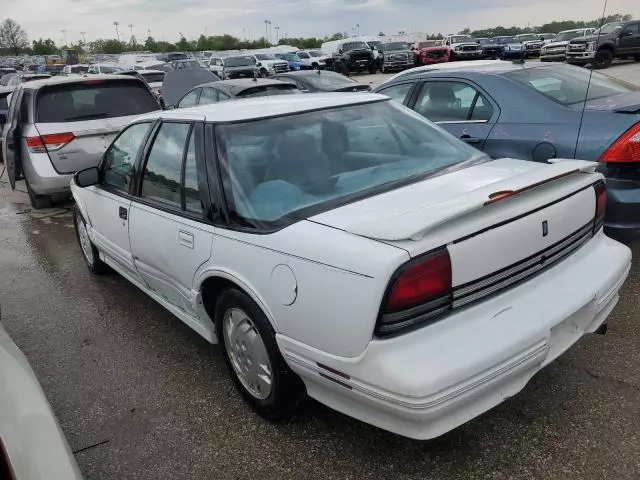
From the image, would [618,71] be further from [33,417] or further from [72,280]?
[33,417]

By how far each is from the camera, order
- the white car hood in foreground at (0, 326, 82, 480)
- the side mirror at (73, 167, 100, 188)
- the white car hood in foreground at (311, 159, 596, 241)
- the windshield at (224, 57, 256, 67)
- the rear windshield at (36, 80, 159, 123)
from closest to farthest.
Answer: the white car hood in foreground at (0, 326, 82, 480) → the white car hood in foreground at (311, 159, 596, 241) → the side mirror at (73, 167, 100, 188) → the rear windshield at (36, 80, 159, 123) → the windshield at (224, 57, 256, 67)

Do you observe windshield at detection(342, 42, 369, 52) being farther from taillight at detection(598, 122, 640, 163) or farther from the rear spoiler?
the rear spoiler

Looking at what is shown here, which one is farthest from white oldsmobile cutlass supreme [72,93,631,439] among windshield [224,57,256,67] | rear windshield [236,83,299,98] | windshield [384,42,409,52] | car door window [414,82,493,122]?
windshield [384,42,409,52]

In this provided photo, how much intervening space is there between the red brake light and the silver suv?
5841 millimetres

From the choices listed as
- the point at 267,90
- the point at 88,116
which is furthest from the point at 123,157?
the point at 267,90

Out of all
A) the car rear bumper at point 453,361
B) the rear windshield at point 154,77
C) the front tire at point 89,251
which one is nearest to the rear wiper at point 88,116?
the front tire at point 89,251

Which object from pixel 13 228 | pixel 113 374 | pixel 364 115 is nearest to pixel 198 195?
pixel 364 115

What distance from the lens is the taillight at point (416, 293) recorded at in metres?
1.97

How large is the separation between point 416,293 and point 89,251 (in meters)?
3.84

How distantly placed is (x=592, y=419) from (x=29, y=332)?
146 inches

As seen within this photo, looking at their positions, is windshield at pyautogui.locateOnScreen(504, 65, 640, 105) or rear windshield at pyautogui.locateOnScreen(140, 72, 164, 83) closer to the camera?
windshield at pyautogui.locateOnScreen(504, 65, 640, 105)

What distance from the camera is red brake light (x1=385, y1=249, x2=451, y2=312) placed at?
1964mm

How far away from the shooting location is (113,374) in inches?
132

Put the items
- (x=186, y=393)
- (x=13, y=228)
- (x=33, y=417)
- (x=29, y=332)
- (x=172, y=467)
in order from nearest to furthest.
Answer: (x=33, y=417), (x=172, y=467), (x=186, y=393), (x=29, y=332), (x=13, y=228)
